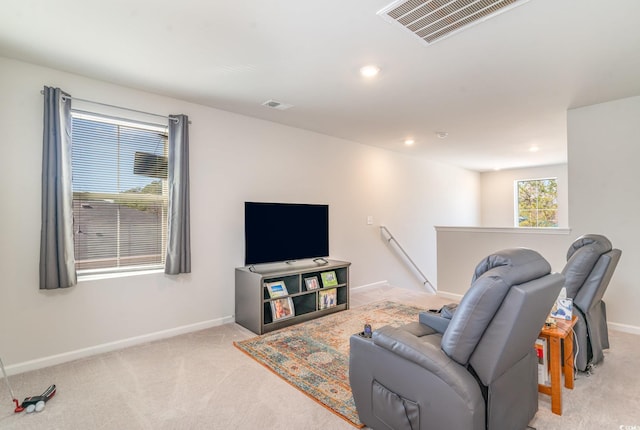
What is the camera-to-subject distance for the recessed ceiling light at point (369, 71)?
2715mm

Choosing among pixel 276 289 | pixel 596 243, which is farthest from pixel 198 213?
pixel 596 243

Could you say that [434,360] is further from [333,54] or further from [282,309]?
[282,309]

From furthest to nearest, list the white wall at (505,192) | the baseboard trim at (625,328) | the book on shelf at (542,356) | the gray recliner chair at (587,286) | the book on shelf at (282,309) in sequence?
the white wall at (505,192), the book on shelf at (282,309), the baseboard trim at (625,328), the gray recliner chair at (587,286), the book on shelf at (542,356)

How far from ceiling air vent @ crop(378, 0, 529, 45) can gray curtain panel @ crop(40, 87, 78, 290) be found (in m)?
2.64

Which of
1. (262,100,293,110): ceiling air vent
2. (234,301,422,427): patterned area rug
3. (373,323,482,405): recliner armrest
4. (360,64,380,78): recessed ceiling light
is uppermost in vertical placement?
(262,100,293,110): ceiling air vent

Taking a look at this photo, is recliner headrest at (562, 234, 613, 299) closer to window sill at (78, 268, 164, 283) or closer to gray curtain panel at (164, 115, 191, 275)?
gray curtain panel at (164, 115, 191, 275)

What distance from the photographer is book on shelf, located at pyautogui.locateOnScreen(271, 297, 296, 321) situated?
3585 mm

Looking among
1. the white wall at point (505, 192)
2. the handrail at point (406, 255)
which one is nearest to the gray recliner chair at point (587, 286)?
the handrail at point (406, 255)

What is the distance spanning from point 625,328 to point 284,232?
3870 mm

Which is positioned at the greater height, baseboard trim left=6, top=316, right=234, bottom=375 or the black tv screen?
the black tv screen

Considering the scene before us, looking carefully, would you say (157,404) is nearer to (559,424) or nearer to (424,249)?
(559,424)

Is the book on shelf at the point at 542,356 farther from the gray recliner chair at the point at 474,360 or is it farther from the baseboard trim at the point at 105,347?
the baseboard trim at the point at 105,347

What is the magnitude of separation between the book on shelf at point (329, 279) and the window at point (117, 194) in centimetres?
186

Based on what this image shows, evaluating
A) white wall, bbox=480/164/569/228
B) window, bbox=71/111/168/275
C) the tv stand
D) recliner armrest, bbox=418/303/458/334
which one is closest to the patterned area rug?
the tv stand
